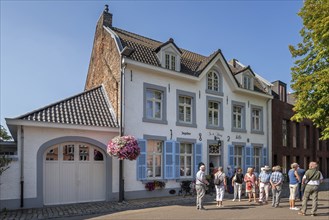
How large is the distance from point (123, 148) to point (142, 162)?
2.46 meters

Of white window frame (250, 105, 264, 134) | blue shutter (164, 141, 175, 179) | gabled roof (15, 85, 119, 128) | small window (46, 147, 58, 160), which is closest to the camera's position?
gabled roof (15, 85, 119, 128)

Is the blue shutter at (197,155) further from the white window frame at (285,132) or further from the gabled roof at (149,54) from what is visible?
the white window frame at (285,132)

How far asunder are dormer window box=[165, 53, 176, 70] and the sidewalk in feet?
23.4

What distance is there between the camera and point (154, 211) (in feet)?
37.4

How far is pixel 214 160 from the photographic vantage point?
19188mm

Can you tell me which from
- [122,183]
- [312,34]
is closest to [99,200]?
[122,183]

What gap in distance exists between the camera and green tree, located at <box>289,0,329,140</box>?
14.0 m

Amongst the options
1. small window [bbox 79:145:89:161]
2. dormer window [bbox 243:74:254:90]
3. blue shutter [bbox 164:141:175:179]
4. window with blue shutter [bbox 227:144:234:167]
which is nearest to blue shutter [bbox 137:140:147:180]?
blue shutter [bbox 164:141:175:179]

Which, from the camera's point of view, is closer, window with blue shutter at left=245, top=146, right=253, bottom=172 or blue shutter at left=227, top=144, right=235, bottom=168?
blue shutter at left=227, top=144, right=235, bottom=168

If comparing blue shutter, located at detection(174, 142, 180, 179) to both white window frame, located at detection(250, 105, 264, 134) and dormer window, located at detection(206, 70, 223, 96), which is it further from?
white window frame, located at detection(250, 105, 264, 134)

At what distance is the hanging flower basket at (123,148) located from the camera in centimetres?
1296

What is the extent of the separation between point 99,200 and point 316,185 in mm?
8667

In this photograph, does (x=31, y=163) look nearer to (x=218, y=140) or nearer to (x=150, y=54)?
(x=150, y=54)

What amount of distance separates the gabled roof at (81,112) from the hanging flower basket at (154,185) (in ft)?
10.5
